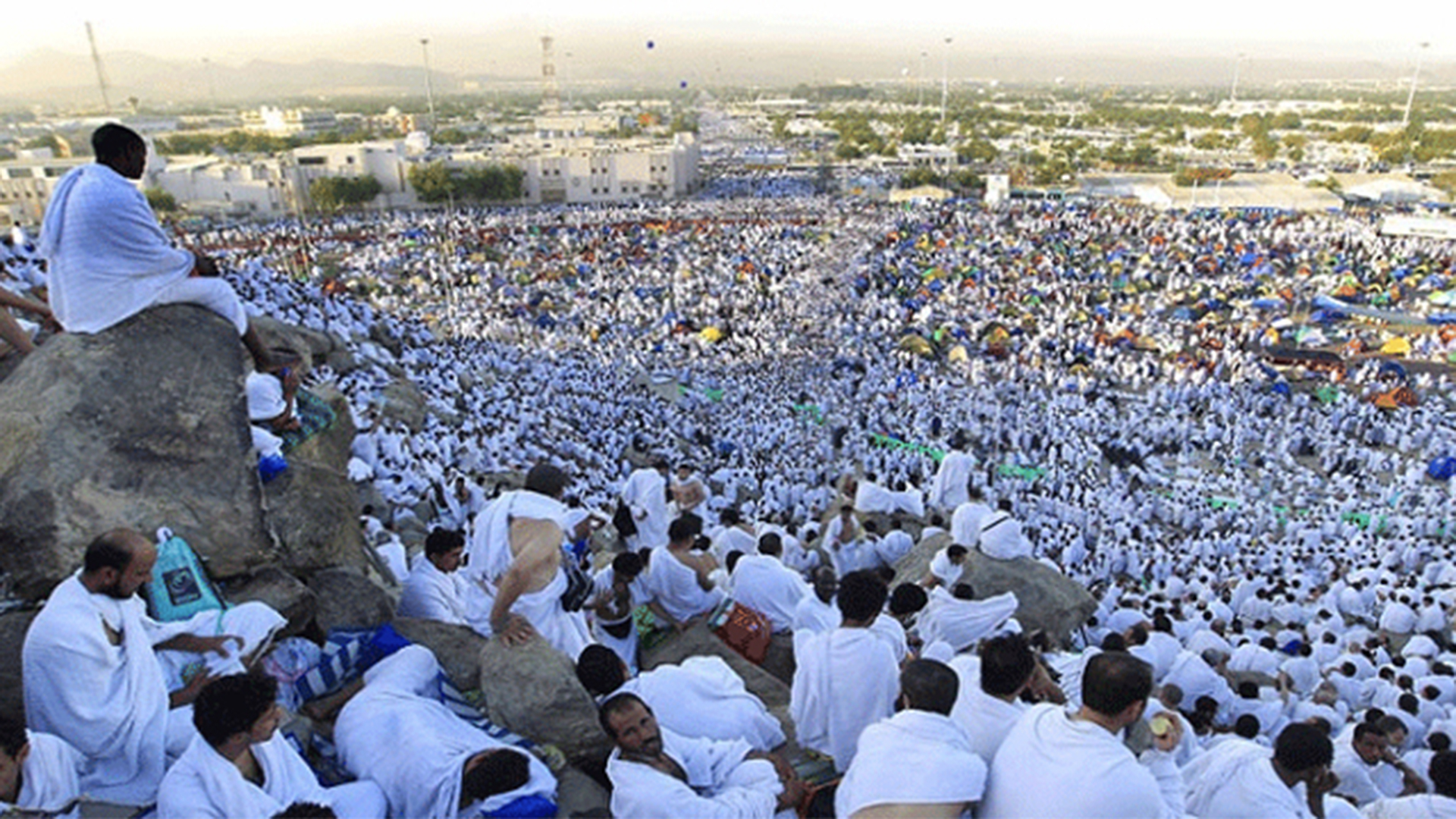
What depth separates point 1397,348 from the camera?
61.3ft

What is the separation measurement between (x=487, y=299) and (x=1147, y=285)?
19.4 meters

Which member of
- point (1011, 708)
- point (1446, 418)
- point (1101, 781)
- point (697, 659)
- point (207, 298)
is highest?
point (207, 298)

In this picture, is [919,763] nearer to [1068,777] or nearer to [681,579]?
[1068,777]

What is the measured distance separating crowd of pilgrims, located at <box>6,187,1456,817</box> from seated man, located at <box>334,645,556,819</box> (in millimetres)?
353

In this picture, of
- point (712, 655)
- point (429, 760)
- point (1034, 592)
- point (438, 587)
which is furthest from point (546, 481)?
point (1034, 592)

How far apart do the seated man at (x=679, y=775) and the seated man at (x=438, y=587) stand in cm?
146

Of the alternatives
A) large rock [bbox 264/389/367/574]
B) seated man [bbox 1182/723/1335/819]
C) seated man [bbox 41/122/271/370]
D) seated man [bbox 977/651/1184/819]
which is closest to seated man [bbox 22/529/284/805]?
large rock [bbox 264/389/367/574]

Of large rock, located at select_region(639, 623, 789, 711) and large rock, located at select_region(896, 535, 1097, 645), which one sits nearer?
large rock, located at select_region(639, 623, 789, 711)

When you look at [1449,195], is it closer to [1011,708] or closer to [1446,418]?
[1446,418]

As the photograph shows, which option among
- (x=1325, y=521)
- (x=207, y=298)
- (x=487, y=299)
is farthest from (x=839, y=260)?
(x=207, y=298)

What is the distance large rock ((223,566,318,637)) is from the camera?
11.1ft

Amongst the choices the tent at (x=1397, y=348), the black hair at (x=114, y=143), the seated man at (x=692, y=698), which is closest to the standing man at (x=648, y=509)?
the seated man at (x=692, y=698)

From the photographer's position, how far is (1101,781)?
6.47 feet

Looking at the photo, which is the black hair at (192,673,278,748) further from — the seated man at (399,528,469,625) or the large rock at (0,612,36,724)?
the seated man at (399,528,469,625)
